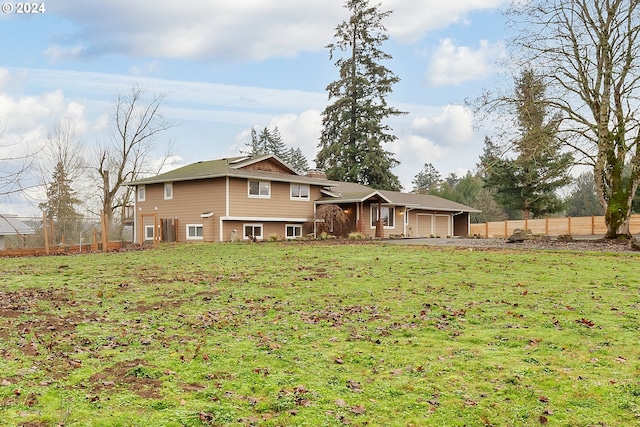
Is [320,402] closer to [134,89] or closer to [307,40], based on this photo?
[307,40]

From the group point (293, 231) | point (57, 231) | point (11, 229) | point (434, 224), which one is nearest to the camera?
point (293, 231)

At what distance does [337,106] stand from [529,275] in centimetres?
3971

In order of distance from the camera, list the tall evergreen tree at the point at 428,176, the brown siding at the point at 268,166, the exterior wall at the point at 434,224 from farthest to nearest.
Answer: the tall evergreen tree at the point at 428,176
the exterior wall at the point at 434,224
the brown siding at the point at 268,166

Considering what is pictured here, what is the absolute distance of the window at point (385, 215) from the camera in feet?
116

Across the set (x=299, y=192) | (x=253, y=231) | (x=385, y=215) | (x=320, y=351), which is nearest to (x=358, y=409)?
(x=320, y=351)

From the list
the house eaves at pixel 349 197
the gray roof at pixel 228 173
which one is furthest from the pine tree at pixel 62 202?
the house eaves at pixel 349 197

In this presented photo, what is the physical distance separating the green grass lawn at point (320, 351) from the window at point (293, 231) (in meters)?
19.4

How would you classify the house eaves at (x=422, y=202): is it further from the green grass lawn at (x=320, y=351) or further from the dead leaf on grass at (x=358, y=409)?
the dead leaf on grass at (x=358, y=409)

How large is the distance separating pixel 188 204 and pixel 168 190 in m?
2.16

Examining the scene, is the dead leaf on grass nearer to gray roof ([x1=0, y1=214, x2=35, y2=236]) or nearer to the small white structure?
the small white structure

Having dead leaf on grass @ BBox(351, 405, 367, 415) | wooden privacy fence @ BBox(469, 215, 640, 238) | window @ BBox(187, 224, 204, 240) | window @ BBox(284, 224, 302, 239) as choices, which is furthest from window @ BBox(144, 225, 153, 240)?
dead leaf on grass @ BBox(351, 405, 367, 415)

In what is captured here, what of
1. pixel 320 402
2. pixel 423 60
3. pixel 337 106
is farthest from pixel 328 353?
pixel 337 106

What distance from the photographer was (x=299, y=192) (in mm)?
31875

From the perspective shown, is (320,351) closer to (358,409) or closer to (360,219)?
(358,409)
